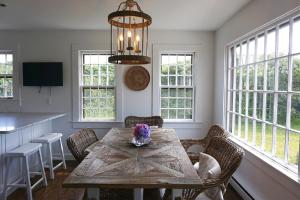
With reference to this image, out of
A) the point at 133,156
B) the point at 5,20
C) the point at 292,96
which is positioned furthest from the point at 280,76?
the point at 5,20

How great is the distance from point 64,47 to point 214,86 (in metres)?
2.97

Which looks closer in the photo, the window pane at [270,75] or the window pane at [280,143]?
the window pane at [280,143]

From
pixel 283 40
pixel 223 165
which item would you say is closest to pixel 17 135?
pixel 223 165

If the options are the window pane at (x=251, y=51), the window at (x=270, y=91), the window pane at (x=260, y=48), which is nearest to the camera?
the window at (x=270, y=91)

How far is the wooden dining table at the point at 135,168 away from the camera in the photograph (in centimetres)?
164

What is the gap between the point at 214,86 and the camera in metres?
4.50

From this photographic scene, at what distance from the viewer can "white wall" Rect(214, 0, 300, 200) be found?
2.18 m

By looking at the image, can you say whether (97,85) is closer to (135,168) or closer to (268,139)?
(135,168)

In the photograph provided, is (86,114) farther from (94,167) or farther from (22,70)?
(94,167)

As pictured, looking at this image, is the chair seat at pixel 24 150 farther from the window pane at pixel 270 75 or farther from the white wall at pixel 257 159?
the window pane at pixel 270 75

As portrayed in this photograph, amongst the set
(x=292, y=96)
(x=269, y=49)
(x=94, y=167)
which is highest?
(x=269, y=49)

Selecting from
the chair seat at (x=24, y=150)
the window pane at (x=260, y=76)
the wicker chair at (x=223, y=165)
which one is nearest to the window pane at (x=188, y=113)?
the window pane at (x=260, y=76)

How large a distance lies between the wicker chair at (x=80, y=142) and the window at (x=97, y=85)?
1.50 meters

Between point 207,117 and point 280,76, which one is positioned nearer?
point 280,76
